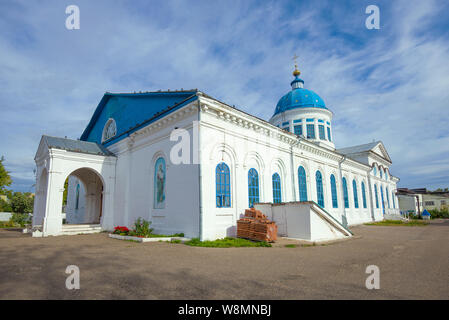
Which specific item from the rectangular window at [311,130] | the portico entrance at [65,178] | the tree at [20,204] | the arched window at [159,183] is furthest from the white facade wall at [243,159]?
the tree at [20,204]

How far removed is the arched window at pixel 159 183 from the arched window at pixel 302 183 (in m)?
9.01

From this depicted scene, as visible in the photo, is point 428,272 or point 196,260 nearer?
point 428,272

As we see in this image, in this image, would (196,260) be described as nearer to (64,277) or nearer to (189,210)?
(64,277)

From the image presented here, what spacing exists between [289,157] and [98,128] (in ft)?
48.8

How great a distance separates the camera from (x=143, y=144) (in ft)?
45.3

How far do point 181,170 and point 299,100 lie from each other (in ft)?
62.6

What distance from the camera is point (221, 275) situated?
4.88 metres

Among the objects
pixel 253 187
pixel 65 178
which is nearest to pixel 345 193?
pixel 253 187

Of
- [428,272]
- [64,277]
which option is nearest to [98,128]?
[64,277]

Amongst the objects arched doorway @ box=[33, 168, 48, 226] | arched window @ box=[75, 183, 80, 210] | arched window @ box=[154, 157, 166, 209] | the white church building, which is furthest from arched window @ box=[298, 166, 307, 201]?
arched window @ box=[75, 183, 80, 210]

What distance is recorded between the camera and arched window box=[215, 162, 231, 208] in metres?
10.9

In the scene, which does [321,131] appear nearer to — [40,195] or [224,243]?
[224,243]

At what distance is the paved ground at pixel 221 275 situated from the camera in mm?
3801

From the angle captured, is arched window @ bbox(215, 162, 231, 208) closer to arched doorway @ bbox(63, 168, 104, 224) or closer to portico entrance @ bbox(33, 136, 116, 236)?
portico entrance @ bbox(33, 136, 116, 236)
